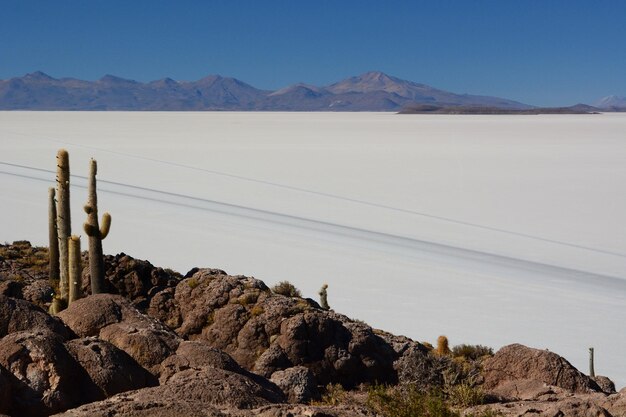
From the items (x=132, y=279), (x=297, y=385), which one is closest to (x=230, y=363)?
(x=297, y=385)

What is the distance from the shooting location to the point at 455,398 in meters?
7.90

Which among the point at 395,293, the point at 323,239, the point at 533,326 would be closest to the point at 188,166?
the point at 323,239

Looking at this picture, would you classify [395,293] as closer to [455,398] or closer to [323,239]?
[323,239]

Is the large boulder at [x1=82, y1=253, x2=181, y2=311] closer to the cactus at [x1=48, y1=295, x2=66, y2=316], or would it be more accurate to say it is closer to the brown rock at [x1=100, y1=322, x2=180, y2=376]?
the cactus at [x1=48, y1=295, x2=66, y2=316]

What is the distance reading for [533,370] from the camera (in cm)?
1038

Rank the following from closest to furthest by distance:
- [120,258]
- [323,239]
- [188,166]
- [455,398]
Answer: [455,398] → [120,258] → [323,239] → [188,166]

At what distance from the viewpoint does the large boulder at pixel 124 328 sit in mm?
7430

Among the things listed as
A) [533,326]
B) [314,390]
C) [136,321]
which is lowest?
[533,326]

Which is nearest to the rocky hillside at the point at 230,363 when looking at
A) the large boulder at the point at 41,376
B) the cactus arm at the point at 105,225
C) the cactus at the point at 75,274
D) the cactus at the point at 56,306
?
the large boulder at the point at 41,376

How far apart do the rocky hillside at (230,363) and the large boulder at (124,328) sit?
14 mm

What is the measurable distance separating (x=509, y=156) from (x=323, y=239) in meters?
34.6

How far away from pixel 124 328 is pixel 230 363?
128 centimetres

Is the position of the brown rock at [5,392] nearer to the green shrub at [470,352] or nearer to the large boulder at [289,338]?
the large boulder at [289,338]

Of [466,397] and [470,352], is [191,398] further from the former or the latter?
[470,352]
